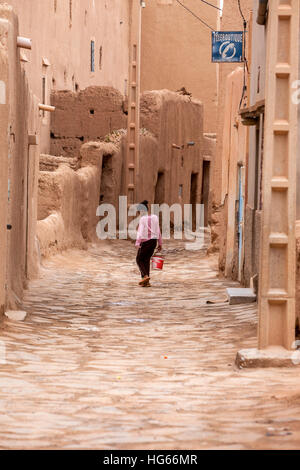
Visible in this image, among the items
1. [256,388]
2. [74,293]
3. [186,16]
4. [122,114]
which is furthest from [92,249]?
[186,16]

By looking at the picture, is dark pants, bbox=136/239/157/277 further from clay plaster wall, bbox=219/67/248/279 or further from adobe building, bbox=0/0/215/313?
adobe building, bbox=0/0/215/313

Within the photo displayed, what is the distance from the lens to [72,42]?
31.5 metres

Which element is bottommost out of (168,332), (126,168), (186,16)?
(168,332)

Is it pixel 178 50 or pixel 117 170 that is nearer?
pixel 117 170

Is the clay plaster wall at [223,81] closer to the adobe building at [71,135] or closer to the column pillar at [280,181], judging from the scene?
the adobe building at [71,135]

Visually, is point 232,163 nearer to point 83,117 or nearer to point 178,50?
point 83,117

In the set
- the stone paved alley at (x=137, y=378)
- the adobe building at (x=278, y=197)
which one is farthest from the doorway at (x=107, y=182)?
the adobe building at (x=278, y=197)

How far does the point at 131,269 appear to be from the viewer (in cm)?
1862

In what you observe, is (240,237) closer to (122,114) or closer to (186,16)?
(122,114)

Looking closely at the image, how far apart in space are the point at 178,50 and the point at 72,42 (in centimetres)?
1145

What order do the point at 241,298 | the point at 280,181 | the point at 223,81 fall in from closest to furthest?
1. the point at 280,181
2. the point at 241,298
3. the point at 223,81

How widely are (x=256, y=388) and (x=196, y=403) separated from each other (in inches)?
25.2

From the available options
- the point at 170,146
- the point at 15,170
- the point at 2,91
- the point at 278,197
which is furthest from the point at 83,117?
the point at 278,197
